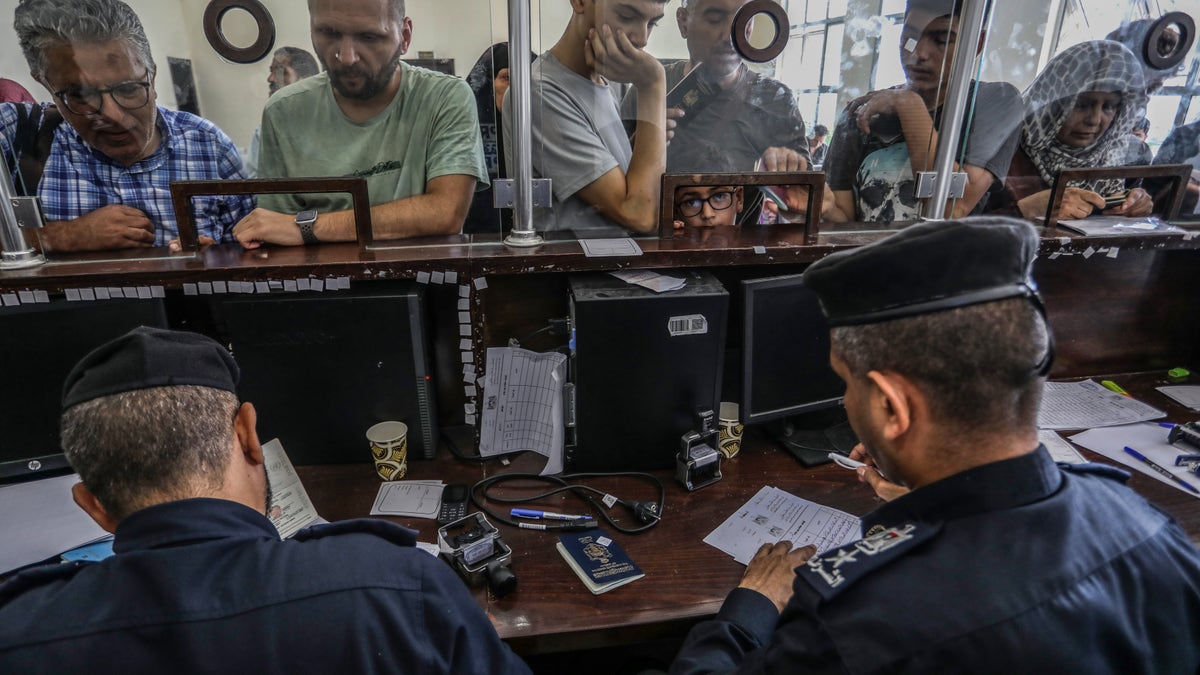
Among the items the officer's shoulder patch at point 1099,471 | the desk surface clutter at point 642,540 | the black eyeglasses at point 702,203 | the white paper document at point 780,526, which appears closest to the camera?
the officer's shoulder patch at point 1099,471

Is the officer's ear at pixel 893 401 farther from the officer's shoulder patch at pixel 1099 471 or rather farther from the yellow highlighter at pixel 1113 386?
the yellow highlighter at pixel 1113 386

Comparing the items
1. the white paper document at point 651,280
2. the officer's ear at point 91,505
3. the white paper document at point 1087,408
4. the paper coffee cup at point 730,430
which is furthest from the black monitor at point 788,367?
the officer's ear at point 91,505

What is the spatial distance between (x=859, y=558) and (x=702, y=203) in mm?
1006

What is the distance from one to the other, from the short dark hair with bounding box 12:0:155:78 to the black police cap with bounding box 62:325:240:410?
0.87 meters

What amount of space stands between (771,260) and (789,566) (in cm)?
65

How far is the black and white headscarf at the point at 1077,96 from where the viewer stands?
5.84 feet

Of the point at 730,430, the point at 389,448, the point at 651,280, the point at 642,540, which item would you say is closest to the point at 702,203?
the point at 651,280

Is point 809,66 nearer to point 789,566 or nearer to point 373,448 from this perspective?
point 789,566

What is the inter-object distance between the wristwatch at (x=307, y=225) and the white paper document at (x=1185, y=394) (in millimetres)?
2253

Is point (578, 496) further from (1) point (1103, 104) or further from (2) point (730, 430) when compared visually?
(1) point (1103, 104)

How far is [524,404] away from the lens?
1.47 meters

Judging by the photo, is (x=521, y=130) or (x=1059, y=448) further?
(x=1059, y=448)

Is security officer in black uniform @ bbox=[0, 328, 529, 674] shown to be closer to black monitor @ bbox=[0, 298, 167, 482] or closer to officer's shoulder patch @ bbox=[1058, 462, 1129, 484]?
black monitor @ bbox=[0, 298, 167, 482]

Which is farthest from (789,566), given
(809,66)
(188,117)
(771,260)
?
(188,117)
